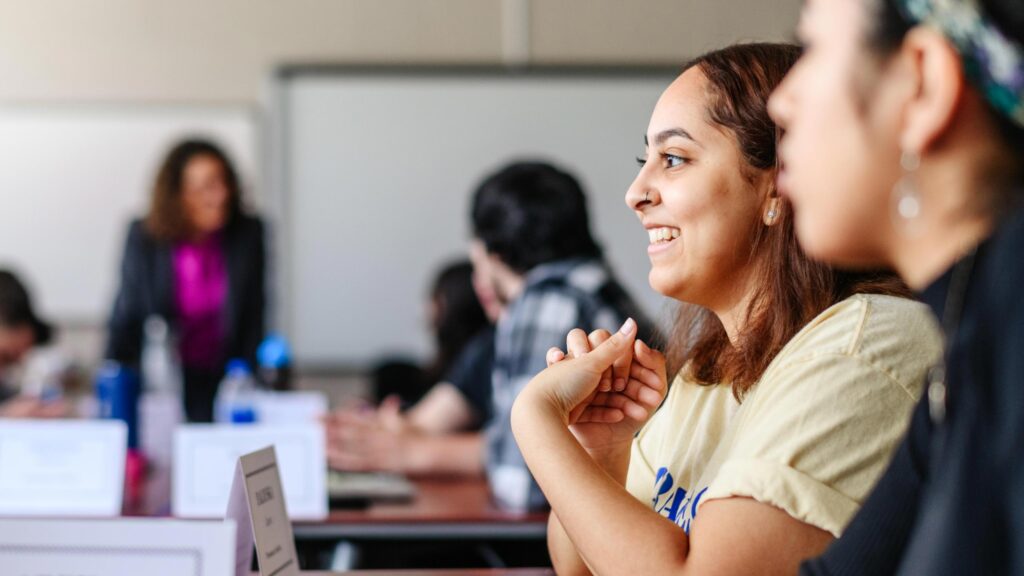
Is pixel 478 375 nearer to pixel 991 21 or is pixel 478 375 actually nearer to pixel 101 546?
pixel 101 546

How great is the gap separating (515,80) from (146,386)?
215cm

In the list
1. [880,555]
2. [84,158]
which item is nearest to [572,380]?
[880,555]

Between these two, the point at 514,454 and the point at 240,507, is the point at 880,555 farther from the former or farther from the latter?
the point at 514,454

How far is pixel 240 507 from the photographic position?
112 cm

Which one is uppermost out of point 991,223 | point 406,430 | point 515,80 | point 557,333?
point 515,80

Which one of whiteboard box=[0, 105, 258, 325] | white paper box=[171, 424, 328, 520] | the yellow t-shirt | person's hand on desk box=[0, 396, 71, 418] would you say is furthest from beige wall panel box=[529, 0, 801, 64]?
the yellow t-shirt

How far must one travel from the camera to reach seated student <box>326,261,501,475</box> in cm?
276

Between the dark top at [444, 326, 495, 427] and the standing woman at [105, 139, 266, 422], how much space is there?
117 centimetres

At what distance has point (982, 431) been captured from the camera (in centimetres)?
61

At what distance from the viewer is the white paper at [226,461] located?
1992mm

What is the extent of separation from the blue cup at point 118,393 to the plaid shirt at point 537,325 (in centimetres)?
81

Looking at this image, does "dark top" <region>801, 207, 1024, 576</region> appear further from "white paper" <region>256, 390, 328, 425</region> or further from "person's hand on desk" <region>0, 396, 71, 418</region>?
"person's hand on desk" <region>0, 396, 71, 418</region>

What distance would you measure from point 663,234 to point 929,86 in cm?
64

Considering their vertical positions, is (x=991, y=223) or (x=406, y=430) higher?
(x=991, y=223)
